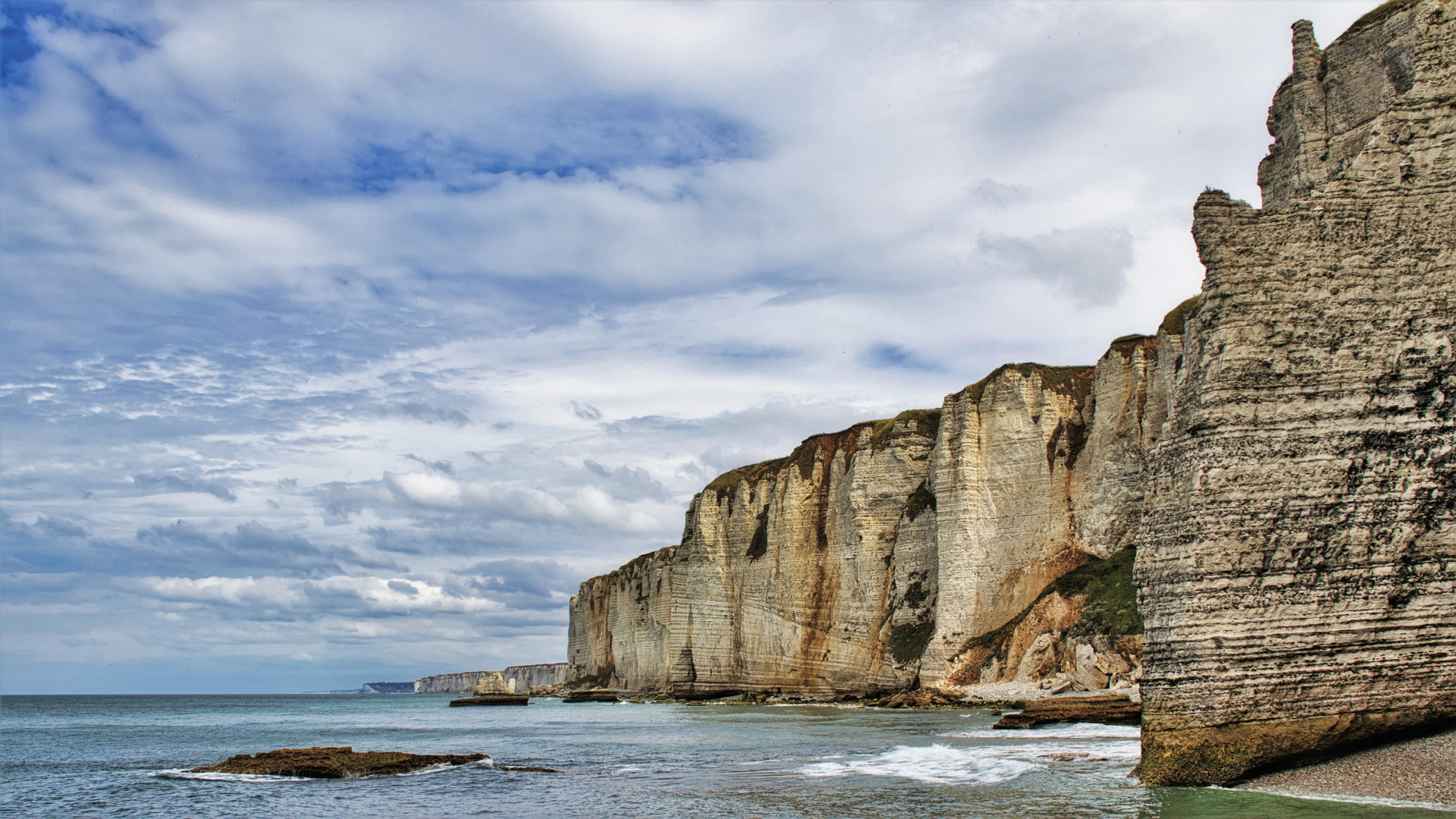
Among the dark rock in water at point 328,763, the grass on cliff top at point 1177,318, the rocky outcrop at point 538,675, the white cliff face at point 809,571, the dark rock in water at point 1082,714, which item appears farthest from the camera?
the rocky outcrop at point 538,675

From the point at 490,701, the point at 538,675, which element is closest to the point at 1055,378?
Result: the point at 490,701

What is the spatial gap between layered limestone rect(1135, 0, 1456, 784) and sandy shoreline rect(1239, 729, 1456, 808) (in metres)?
0.22

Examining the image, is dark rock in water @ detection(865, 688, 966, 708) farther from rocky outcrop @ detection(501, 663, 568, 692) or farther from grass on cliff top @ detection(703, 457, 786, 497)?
rocky outcrop @ detection(501, 663, 568, 692)

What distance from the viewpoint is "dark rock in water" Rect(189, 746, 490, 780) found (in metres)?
22.0

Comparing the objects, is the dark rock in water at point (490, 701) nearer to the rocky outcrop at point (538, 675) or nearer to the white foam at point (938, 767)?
the white foam at point (938, 767)

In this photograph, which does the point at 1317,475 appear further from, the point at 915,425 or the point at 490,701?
the point at 490,701

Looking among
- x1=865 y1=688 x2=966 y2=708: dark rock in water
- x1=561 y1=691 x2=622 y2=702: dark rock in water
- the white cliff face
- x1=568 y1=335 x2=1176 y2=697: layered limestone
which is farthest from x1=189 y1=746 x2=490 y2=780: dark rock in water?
x1=561 y1=691 x2=622 y2=702: dark rock in water

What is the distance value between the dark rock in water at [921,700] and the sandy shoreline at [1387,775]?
1172 inches

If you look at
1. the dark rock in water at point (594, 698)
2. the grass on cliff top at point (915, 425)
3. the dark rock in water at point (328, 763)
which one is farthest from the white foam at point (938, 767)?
the dark rock in water at point (594, 698)

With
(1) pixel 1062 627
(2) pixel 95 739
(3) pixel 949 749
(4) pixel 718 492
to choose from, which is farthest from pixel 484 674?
(3) pixel 949 749

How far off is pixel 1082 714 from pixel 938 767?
38.9 feet

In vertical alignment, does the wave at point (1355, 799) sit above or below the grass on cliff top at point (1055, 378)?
below

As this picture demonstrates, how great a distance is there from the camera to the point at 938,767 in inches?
750

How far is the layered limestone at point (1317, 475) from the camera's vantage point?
1308 cm
